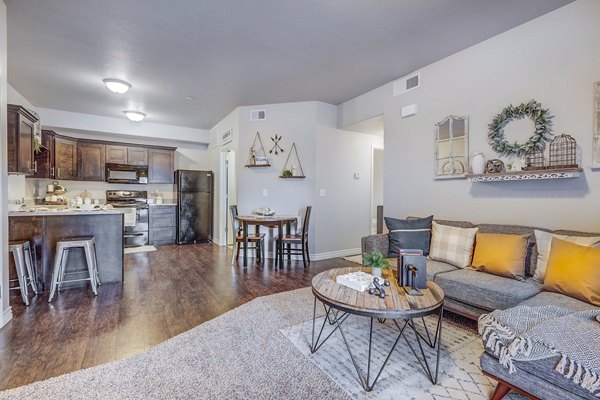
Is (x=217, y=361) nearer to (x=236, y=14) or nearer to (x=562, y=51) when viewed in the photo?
(x=236, y=14)

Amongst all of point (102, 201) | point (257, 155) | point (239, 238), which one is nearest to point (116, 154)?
point (102, 201)

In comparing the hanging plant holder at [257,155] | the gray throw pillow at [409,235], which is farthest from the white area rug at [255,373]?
the hanging plant holder at [257,155]

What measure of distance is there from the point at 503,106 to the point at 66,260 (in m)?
5.16

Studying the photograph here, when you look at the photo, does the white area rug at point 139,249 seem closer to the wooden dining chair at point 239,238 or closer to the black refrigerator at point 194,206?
the black refrigerator at point 194,206

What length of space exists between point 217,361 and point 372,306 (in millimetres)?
1115

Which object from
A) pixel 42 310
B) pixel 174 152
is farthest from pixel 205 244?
pixel 42 310

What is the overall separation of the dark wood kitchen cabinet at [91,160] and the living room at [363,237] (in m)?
1.05

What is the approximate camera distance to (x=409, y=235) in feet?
10.2

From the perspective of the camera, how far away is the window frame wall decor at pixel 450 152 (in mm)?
3207

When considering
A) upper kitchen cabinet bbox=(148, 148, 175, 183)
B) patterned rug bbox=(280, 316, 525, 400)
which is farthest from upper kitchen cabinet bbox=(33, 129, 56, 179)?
patterned rug bbox=(280, 316, 525, 400)

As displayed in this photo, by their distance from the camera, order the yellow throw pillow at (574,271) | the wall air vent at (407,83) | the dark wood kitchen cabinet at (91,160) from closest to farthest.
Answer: the yellow throw pillow at (574,271)
the wall air vent at (407,83)
the dark wood kitchen cabinet at (91,160)

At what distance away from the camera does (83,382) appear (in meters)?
1.70

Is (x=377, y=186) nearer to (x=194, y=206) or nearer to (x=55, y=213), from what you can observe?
(x=194, y=206)

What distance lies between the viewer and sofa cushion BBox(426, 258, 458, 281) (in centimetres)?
260
